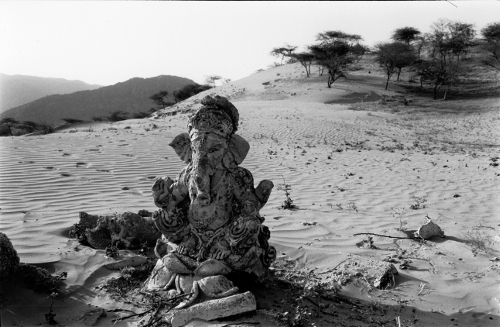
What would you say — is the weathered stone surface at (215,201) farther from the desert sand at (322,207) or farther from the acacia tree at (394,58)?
the acacia tree at (394,58)

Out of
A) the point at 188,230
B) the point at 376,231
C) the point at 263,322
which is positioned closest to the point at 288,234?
the point at 376,231

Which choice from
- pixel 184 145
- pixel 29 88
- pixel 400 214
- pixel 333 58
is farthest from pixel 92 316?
pixel 29 88

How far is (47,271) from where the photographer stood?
4.12m

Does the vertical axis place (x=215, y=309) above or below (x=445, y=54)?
below

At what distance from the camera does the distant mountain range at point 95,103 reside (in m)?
40.8

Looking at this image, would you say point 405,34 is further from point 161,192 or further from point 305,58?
point 161,192

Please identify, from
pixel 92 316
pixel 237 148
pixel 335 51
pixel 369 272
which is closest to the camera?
pixel 92 316

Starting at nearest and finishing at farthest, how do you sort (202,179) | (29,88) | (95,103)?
(202,179) < (95,103) < (29,88)

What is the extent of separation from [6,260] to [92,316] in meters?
1.11

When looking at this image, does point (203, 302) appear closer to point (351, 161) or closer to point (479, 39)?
point (351, 161)

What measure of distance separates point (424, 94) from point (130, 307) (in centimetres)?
3902

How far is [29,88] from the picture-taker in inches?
2189

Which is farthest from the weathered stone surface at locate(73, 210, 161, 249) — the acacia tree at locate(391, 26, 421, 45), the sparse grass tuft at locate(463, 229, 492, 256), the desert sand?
the acacia tree at locate(391, 26, 421, 45)

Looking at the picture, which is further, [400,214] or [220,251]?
[400,214]
